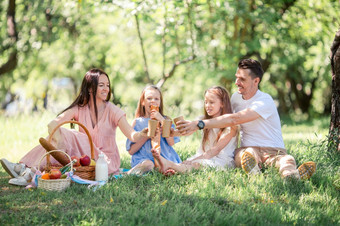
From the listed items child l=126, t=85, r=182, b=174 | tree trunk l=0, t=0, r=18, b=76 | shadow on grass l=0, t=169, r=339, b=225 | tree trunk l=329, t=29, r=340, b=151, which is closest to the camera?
shadow on grass l=0, t=169, r=339, b=225

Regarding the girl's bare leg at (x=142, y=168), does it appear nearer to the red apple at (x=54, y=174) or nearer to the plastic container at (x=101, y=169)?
the plastic container at (x=101, y=169)

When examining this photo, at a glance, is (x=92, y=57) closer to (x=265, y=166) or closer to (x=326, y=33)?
(x=326, y=33)

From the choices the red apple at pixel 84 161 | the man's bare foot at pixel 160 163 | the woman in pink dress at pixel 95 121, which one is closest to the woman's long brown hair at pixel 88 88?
the woman in pink dress at pixel 95 121

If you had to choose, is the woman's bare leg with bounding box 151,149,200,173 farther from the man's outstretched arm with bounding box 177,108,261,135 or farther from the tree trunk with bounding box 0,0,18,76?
the tree trunk with bounding box 0,0,18,76

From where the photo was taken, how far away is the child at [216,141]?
4.55 metres

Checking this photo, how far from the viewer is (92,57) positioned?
17.0 metres

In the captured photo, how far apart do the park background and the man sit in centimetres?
29

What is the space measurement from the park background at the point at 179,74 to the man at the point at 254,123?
0.96 ft

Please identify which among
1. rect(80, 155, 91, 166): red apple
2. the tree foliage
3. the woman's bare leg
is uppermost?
the tree foliage

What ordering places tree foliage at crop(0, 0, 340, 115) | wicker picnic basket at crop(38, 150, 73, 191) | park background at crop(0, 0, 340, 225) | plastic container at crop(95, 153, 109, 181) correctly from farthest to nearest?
tree foliage at crop(0, 0, 340, 115) < plastic container at crop(95, 153, 109, 181) < wicker picnic basket at crop(38, 150, 73, 191) < park background at crop(0, 0, 340, 225)

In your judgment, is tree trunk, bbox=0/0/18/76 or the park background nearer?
the park background

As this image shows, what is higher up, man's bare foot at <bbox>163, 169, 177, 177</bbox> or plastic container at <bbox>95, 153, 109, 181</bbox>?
plastic container at <bbox>95, 153, 109, 181</bbox>

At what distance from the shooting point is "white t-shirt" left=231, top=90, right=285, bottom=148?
14.6ft

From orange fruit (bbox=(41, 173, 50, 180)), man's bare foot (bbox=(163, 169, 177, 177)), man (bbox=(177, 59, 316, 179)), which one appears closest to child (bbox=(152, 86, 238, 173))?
man (bbox=(177, 59, 316, 179))
